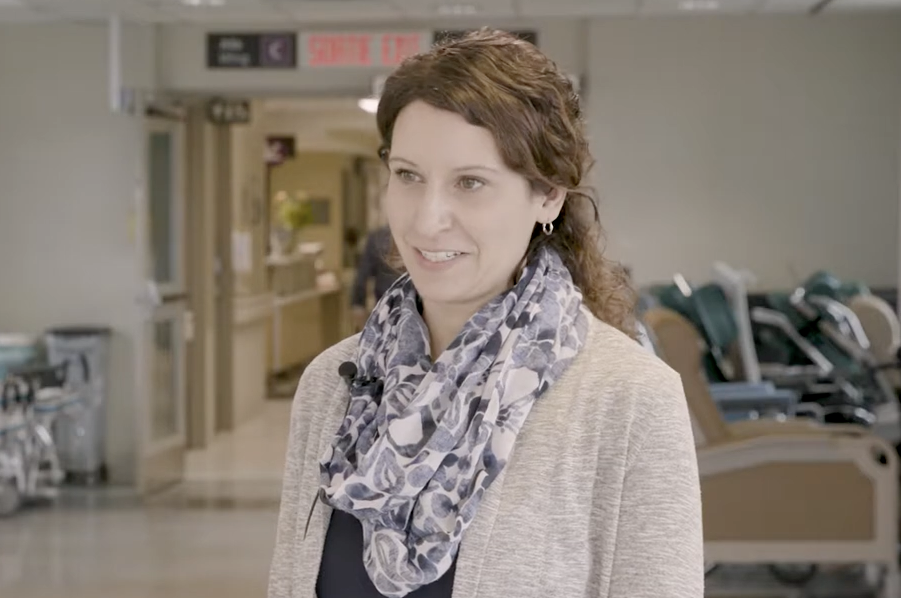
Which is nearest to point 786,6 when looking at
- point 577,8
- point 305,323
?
point 577,8

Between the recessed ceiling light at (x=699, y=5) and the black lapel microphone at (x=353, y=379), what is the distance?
7.68m

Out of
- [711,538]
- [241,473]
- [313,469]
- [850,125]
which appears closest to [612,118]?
[850,125]

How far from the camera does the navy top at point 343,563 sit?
1.60 metres

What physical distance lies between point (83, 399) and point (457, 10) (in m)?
3.56

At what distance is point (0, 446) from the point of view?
8.79m

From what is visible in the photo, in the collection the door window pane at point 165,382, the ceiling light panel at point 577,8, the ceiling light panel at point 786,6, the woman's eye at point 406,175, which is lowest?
the door window pane at point 165,382

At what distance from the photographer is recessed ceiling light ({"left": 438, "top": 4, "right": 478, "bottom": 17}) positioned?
9.12m

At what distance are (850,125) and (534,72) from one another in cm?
854

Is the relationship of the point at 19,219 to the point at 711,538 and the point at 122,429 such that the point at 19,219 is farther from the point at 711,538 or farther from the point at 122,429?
the point at 711,538

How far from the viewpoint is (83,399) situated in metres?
9.71

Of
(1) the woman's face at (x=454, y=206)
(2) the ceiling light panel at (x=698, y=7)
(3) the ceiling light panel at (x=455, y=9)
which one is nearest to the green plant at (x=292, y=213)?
(3) the ceiling light panel at (x=455, y=9)

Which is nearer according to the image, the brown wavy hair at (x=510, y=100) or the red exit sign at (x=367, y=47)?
the brown wavy hair at (x=510, y=100)

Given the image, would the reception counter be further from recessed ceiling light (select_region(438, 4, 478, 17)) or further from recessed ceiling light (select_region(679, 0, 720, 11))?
recessed ceiling light (select_region(679, 0, 720, 11))

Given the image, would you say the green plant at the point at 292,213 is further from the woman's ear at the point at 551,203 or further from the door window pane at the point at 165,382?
the woman's ear at the point at 551,203
